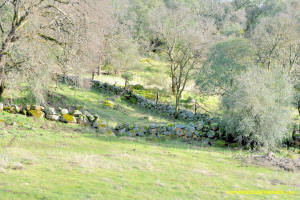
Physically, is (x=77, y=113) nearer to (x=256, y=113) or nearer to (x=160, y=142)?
(x=160, y=142)

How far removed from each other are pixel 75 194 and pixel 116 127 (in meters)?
14.0

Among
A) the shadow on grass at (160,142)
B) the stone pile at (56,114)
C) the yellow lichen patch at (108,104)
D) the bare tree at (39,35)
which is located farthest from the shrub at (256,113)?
the yellow lichen patch at (108,104)

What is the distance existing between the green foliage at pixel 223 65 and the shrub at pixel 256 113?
12.0m

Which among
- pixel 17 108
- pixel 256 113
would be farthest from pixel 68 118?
pixel 256 113

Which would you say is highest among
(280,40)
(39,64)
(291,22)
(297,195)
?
(291,22)

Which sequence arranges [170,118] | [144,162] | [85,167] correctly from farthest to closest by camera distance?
[170,118] < [144,162] < [85,167]

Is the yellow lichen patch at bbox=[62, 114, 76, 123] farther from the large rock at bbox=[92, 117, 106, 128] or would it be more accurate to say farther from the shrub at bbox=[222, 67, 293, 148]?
the shrub at bbox=[222, 67, 293, 148]

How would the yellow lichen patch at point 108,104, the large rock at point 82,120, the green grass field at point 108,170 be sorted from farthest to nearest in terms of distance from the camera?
the yellow lichen patch at point 108,104 < the large rock at point 82,120 < the green grass field at point 108,170

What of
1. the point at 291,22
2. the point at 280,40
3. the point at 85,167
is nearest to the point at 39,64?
the point at 85,167

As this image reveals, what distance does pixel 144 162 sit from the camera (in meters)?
13.1

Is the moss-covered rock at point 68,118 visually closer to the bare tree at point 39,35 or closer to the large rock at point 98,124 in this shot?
the large rock at point 98,124

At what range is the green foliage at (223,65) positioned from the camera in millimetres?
34406

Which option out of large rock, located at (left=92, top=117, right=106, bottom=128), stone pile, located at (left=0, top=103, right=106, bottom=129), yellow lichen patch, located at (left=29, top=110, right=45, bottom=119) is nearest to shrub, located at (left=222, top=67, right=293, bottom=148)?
large rock, located at (left=92, top=117, right=106, bottom=128)

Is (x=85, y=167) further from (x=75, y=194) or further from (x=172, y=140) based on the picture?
(x=172, y=140)
